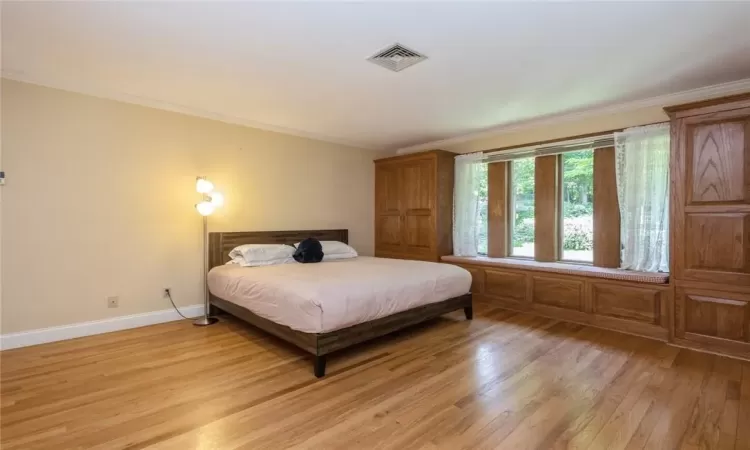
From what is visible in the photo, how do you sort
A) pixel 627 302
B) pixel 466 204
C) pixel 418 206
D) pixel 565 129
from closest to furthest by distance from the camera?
pixel 627 302, pixel 565 129, pixel 466 204, pixel 418 206

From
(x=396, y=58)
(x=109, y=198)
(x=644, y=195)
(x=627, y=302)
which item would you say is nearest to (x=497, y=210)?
(x=644, y=195)

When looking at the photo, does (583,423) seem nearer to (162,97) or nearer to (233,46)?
(233,46)

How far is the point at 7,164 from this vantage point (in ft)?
9.62

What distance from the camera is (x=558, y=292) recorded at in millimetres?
3932

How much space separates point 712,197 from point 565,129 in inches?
65.4

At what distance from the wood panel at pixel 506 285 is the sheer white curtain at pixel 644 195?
1.06m

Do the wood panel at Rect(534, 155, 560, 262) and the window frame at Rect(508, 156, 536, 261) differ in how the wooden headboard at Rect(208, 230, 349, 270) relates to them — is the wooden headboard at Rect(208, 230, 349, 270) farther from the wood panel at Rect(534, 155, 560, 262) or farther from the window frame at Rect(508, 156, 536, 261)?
the wood panel at Rect(534, 155, 560, 262)

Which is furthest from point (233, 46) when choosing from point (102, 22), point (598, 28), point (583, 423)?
point (583, 423)

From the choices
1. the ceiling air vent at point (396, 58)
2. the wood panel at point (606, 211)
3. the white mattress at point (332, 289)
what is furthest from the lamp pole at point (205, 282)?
the wood panel at point (606, 211)

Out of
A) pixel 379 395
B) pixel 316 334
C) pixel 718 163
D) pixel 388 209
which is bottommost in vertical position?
pixel 379 395

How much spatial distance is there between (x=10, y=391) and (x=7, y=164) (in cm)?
185

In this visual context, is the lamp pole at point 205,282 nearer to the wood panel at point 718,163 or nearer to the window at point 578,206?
the window at point 578,206

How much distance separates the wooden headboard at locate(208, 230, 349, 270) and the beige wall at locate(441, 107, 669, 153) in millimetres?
2583

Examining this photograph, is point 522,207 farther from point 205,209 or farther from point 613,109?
point 205,209
